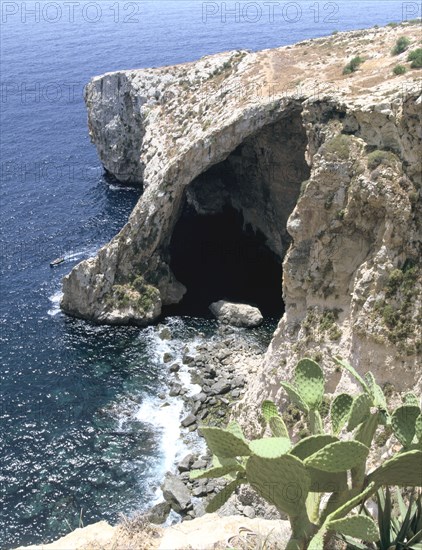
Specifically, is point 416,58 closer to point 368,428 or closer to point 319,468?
point 368,428

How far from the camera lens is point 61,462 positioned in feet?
148

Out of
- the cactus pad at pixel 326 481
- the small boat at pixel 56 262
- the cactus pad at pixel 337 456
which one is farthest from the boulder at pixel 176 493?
the small boat at pixel 56 262

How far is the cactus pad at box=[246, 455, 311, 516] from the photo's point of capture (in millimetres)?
14945

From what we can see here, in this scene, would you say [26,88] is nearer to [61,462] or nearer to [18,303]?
[18,303]

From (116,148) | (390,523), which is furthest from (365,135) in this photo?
(116,148)

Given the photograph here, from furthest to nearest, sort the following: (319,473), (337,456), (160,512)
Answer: (160,512), (319,473), (337,456)

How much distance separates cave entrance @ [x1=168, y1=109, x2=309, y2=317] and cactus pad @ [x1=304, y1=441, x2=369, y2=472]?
47425 millimetres

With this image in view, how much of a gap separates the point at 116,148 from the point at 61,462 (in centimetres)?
5795

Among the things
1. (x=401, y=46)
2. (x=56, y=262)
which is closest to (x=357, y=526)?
(x=401, y=46)

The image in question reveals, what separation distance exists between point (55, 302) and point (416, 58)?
42.5m

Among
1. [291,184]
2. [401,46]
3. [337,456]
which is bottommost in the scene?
[291,184]

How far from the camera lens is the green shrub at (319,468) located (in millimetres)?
14953

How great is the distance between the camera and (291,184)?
6694 cm

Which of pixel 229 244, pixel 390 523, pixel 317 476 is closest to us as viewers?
pixel 317 476
